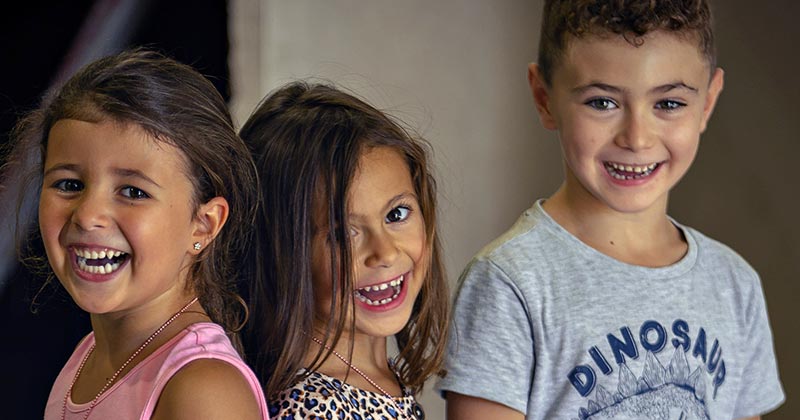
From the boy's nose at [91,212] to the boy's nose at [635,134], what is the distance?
2.33 feet

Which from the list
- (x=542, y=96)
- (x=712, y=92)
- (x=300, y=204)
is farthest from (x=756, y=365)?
(x=300, y=204)

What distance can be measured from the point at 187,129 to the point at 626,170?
63 cm

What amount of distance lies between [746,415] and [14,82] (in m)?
1.41

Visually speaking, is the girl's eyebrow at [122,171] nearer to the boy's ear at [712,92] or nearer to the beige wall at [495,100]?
the boy's ear at [712,92]

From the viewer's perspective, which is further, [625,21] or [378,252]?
[625,21]

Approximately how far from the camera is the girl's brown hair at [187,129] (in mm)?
1159

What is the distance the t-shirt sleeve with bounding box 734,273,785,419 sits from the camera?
5.26ft

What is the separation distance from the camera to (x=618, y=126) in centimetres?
148

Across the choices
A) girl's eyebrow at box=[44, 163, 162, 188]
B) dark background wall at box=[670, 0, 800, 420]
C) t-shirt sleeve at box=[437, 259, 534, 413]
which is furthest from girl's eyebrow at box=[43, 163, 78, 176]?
dark background wall at box=[670, 0, 800, 420]

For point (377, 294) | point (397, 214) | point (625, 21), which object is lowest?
point (377, 294)

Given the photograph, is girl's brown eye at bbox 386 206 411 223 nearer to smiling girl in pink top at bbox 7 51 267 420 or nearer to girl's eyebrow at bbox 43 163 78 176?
smiling girl in pink top at bbox 7 51 267 420

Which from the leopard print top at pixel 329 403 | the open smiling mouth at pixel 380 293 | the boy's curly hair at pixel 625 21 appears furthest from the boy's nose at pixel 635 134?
the leopard print top at pixel 329 403

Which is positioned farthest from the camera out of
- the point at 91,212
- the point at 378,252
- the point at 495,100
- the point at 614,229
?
the point at 495,100

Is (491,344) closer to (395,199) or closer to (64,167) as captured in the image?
(395,199)
